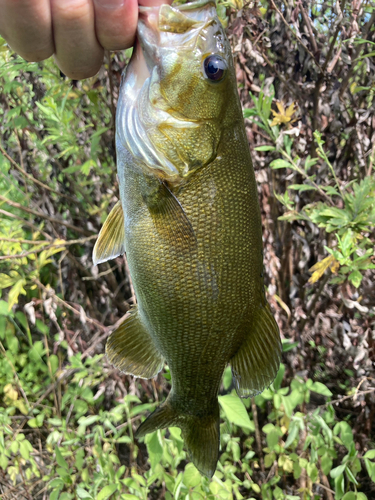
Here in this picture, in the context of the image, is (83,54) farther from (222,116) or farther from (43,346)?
(43,346)

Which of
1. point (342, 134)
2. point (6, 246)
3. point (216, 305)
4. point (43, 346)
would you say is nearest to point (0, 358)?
point (43, 346)

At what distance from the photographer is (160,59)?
800mm

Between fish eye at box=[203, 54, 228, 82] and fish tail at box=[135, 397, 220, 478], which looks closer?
fish eye at box=[203, 54, 228, 82]

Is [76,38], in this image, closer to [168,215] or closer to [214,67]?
[214,67]

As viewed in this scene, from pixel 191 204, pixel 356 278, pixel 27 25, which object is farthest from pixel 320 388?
pixel 27 25

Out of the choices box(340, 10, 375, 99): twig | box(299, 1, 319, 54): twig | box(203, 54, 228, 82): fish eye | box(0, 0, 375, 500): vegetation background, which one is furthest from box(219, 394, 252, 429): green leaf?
box(299, 1, 319, 54): twig

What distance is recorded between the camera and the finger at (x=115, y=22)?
74 centimetres

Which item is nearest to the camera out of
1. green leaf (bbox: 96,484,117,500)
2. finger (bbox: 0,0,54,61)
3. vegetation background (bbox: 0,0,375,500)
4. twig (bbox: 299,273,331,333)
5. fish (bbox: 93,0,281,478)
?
finger (bbox: 0,0,54,61)

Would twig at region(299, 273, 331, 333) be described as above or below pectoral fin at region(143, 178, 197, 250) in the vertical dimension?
below

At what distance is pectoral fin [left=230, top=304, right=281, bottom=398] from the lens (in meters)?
0.97

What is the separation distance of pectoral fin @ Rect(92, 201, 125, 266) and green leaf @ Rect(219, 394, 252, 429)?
889 mm

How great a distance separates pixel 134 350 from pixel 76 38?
2.59 feet

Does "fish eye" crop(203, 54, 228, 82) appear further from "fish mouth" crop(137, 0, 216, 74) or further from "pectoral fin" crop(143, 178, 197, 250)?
"pectoral fin" crop(143, 178, 197, 250)

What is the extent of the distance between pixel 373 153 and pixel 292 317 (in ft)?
3.23
